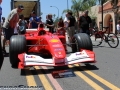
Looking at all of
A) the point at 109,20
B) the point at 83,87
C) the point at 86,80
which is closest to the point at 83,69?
the point at 86,80

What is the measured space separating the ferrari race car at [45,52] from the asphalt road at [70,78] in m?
0.29

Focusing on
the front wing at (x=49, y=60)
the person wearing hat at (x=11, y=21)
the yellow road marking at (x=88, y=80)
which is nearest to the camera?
the yellow road marking at (x=88, y=80)

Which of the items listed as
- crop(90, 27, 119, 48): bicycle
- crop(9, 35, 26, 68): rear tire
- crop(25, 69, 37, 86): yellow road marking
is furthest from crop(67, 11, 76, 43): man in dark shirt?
crop(25, 69, 37, 86): yellow road marking

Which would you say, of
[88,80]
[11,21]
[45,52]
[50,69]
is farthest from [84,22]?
[88,80]

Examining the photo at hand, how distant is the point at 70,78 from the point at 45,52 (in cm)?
243

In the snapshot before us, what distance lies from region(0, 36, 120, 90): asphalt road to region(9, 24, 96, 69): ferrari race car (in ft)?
0.94

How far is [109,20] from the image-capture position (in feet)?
153

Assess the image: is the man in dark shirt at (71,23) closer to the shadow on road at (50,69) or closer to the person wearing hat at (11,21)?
the person wearing hat at (11,21)

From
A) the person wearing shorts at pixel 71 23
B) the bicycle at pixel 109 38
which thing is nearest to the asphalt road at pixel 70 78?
the bicycle at pixel 109 38

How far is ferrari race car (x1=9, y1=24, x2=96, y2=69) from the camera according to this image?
700 centimetres

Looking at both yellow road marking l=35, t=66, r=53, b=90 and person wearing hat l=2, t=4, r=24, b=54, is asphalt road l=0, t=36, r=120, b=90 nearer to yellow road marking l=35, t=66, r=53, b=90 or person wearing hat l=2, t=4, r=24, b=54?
yellow road marking l=35, t=66, r=53, b=90

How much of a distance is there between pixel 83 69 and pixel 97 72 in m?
0.53

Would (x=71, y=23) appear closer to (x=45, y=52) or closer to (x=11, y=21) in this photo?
(x=11, y=21)

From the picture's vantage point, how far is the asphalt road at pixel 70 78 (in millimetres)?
5722
